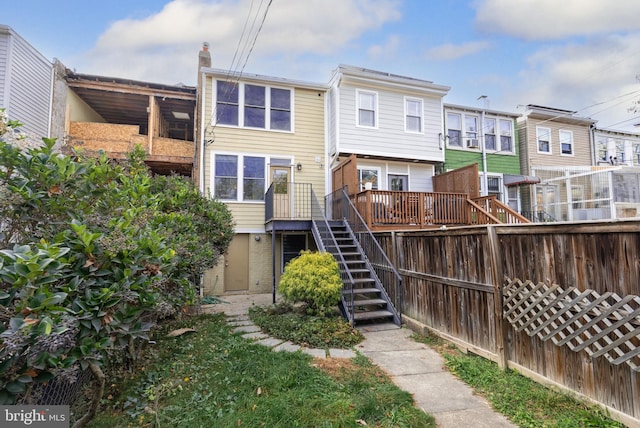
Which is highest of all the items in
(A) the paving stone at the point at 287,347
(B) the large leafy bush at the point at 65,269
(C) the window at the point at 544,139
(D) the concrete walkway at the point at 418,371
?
(C) the window at the point at 544,139

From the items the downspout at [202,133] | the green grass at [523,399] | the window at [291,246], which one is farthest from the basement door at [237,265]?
the green grass at [523,399]

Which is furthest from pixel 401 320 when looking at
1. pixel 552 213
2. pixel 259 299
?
pixel 552 213

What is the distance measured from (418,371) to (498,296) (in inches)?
57.5

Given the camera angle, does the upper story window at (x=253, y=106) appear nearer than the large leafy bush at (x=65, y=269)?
No

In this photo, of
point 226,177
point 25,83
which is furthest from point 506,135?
point 25,83

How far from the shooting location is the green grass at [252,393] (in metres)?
2.82

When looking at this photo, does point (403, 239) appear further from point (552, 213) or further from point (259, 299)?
point (552, 213)

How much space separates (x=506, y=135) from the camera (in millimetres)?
12945

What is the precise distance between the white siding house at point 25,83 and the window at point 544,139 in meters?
18.3

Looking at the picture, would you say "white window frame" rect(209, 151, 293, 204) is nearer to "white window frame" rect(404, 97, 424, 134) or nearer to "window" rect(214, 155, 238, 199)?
"window" rect(214, 155, 238, 199)

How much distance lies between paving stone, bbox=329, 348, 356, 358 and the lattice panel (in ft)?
7.21

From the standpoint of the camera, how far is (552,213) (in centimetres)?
1310

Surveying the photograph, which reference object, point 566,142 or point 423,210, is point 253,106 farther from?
point 566,142

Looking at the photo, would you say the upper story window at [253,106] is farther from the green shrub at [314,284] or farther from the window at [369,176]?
the green shrub at [314,284]
